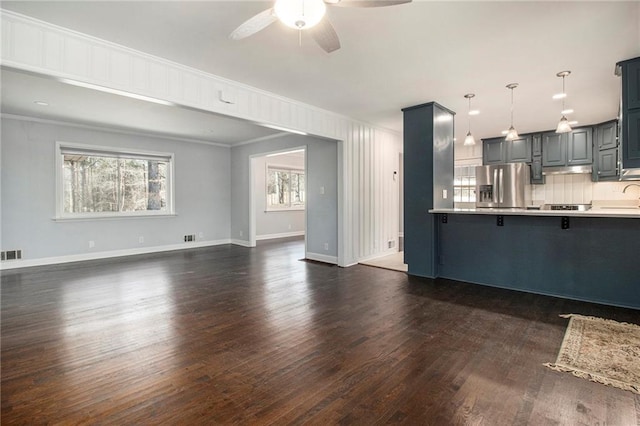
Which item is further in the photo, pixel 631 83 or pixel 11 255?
pixel 11 255

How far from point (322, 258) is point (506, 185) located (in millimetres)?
4201

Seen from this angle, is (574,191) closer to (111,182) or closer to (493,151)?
(493,151)

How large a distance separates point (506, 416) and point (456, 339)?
96cm

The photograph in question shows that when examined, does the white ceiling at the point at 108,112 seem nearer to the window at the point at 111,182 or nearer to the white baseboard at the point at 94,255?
the window at the point at 111,182

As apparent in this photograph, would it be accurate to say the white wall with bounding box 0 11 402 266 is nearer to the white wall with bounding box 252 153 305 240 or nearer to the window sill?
the white wall with bounding box 252 153 305 240

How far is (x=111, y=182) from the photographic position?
21.8 feet

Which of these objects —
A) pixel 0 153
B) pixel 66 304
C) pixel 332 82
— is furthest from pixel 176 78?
pixel 0 153

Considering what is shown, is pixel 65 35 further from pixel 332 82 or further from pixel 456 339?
pixel 456 339

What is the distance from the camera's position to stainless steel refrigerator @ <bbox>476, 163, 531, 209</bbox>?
6.59 m

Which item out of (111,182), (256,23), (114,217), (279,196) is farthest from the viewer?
(279,196)

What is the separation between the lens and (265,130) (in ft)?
21.4

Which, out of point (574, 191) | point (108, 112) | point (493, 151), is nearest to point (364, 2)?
point (108, 112)

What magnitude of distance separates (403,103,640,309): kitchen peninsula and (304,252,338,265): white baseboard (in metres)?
1.42

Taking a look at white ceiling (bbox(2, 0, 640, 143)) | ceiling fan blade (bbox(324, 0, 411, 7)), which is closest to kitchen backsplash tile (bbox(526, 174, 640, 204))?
white ceiling (bbox(2, 0, 640, 143))
